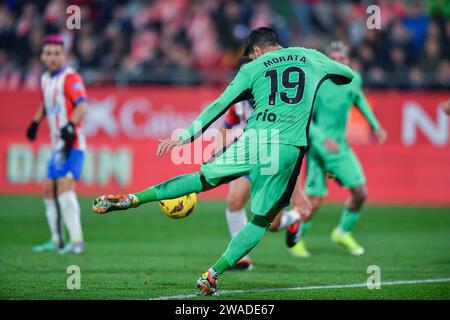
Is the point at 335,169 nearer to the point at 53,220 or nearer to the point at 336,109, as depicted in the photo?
the point at 336,109

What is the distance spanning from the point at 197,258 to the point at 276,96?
372 centimetres

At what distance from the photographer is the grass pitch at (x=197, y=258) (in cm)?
839

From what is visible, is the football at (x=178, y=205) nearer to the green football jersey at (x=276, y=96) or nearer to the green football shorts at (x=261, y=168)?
the green football shorts at (x=261, y=168)

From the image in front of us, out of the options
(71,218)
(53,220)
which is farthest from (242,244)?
(53,220)

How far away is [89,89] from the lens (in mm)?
19984

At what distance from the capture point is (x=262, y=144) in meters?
8.01

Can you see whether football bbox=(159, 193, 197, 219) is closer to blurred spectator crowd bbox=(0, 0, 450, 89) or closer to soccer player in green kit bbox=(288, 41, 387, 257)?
soccer player in green kit bbox=(288, 41, 387, 257)

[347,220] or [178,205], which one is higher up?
[178,205]

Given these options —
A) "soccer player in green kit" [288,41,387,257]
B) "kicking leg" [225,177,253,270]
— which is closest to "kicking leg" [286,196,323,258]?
"soccer player in green kit" [288,41,387,257]

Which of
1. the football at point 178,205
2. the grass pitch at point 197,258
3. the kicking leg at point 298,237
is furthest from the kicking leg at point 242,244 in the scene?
the kicking leg at point 298,237

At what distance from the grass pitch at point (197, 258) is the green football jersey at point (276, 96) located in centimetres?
153

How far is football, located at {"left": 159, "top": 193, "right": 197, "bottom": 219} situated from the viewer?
26.8 ft
